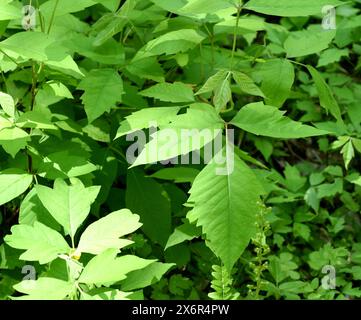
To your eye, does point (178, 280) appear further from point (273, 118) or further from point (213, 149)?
point (273, 118)

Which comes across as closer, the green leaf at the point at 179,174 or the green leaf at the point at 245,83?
the green leaf at the point at 245,83

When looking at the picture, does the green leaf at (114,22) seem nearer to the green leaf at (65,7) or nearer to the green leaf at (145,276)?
the green leaf at (65,7)

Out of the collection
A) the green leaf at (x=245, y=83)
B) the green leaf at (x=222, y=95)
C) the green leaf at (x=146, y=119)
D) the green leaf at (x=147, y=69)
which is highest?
the green leaf at (x=147, y=69)

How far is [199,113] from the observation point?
1.55m

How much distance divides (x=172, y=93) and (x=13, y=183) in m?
0.57

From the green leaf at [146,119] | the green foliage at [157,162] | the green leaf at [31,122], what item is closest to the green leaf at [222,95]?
the green foliage at [157,162]

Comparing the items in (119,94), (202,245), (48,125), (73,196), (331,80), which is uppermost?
(331,80)

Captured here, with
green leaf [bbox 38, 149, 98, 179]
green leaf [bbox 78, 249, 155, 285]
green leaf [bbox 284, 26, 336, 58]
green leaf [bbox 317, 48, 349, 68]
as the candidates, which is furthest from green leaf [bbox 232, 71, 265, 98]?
green leaf [bbox 317, 48, 349, 68]

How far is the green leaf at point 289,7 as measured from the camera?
1671 mm

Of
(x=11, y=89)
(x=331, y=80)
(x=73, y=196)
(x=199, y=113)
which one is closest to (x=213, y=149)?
(x=199, y=113)

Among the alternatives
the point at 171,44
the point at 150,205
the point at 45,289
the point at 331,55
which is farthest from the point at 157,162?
the point at 331,55

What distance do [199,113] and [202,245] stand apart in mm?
743

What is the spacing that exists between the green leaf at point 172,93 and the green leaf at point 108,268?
0.63m

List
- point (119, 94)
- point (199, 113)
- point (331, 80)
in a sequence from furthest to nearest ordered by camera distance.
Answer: point (331, 80) < point (119, 94) < point (199, 113)
